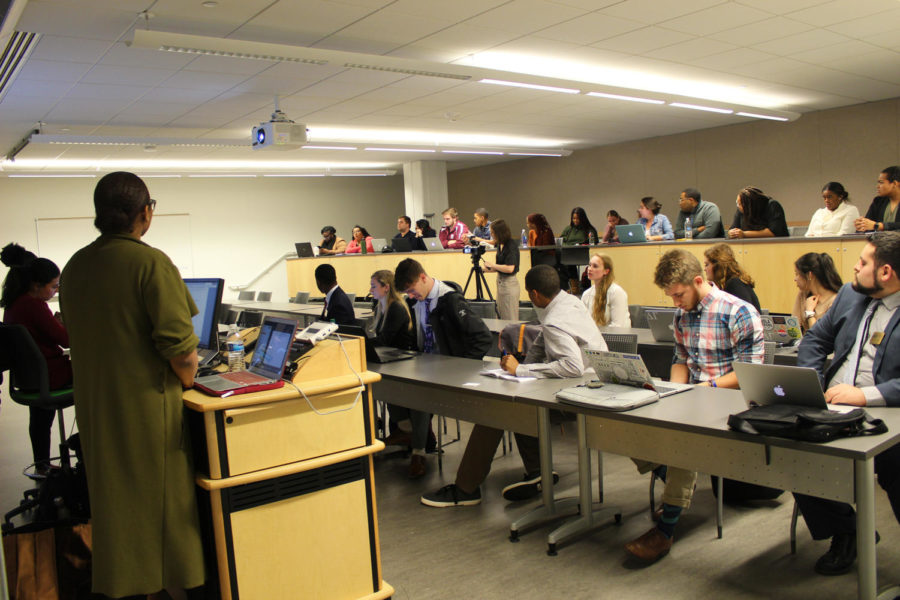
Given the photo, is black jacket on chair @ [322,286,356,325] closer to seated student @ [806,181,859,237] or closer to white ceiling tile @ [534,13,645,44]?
white ceiling tile @ [534,13,645,44]

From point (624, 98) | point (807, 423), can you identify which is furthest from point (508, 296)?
point (807, 423)

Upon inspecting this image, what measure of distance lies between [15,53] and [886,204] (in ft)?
24.3

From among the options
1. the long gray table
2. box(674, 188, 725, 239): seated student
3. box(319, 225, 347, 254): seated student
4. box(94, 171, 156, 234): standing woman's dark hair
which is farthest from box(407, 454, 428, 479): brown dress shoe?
box(319, 225, 347, 254): seated student

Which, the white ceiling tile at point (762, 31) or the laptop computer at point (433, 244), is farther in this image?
the laptop computer at point (433, 244)

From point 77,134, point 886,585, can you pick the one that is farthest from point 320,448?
point 77,134

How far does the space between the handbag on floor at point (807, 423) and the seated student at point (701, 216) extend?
17.7 feet

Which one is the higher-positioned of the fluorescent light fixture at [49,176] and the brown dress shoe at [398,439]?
the fluorescent light fixture at [49,176]

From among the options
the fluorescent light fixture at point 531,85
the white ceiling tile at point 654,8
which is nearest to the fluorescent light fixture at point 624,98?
the fluorescent light fixture at point 531,85

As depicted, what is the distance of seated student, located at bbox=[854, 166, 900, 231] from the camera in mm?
5949

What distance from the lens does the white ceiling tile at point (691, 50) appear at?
21.3 ft

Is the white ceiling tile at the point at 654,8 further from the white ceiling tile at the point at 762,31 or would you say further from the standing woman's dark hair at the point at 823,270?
the standing woman's dark hair at the point at 823,270

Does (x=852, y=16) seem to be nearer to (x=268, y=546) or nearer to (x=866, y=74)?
(x=866, y=74)

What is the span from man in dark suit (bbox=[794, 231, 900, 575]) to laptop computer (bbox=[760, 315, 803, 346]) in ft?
4.62

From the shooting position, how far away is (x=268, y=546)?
2.35 meters
